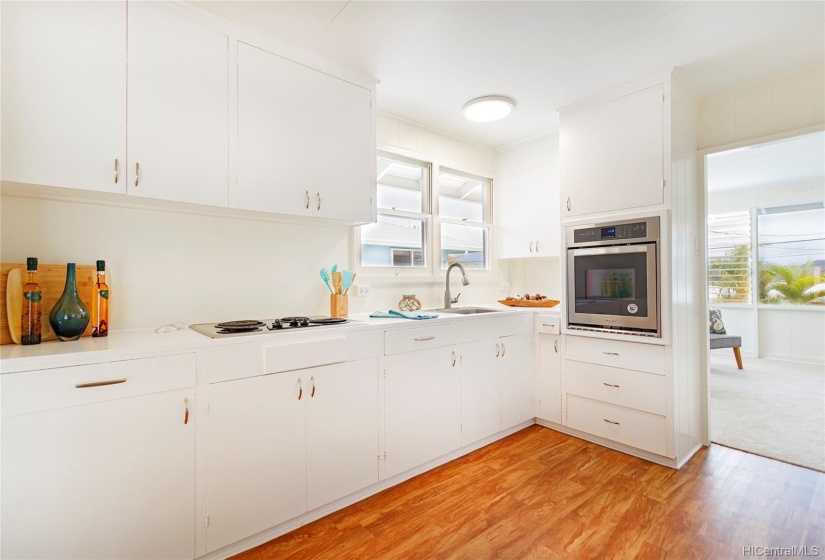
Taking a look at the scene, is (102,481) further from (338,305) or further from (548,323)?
(548,323)

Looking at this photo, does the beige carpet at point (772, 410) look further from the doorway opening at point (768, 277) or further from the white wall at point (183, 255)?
the white wall at point (183, 255)

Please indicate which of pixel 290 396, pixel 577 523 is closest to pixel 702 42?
pixel 577 523

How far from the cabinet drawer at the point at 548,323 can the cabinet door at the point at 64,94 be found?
2859mm

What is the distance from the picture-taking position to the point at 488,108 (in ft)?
9.32

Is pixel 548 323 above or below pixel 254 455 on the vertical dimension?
above

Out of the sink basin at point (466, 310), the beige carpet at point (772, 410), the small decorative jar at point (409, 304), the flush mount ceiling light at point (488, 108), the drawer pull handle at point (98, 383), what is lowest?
the beige carpet at point (772, 410)

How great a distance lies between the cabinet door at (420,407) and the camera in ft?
7.40

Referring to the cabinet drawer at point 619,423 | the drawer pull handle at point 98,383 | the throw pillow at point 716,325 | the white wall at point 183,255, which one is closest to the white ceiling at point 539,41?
the white wall at point 183,255

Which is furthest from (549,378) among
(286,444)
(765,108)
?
(765,108)

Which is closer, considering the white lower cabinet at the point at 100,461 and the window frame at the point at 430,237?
the white lower cabinet at the point at 100,461

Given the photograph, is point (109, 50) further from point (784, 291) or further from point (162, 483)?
point (784, 291)

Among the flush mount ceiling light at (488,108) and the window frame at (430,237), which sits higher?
the flush mount ceiling light at (488,108)

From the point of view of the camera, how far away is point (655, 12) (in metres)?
1.91

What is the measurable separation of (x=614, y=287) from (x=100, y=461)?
9.76 feet
